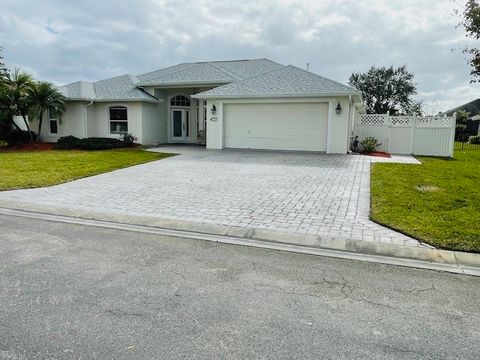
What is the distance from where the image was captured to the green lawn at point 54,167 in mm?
9938

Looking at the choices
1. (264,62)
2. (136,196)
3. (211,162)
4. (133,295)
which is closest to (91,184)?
(136,196)

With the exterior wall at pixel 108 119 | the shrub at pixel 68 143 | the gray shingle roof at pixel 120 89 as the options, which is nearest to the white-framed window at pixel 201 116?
the gray shingle roof at pixel 120 89

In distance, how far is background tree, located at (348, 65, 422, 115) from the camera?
46375 millimetres

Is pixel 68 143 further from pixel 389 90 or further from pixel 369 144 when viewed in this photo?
pixel 389 90

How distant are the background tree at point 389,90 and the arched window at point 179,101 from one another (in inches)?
1231

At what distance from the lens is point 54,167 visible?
1263 centimetres

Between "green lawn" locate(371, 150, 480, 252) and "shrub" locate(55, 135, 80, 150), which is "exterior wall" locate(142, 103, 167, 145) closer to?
"shrub" locate(55, 135, 80, 150)

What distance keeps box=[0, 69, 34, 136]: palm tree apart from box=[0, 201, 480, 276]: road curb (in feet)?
51.5

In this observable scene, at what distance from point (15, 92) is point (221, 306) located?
21.4 m

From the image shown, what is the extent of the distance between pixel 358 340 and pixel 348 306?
0.57m

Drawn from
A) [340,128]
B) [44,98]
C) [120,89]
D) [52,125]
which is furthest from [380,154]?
[52,125]

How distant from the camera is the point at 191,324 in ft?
10.3

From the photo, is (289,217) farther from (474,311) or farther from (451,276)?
(474,311)

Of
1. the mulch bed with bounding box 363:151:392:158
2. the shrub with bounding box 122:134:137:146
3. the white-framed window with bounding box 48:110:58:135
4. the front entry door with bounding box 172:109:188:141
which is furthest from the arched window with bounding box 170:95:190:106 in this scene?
the mulch bed with bounding box 363:151:392:158
